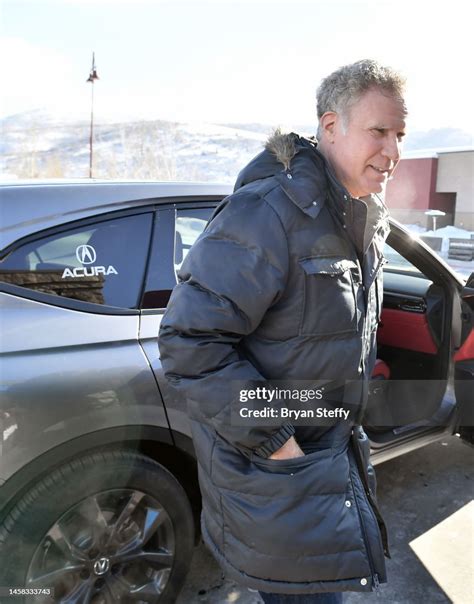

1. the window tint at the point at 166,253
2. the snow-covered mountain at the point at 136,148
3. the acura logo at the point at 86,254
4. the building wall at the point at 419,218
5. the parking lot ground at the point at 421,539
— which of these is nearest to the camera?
the acura logo at the point at 86,254

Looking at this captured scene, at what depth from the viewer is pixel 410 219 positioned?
87.4 ft

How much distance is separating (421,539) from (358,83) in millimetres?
2291

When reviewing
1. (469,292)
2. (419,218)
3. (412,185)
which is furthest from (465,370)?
(412,185)

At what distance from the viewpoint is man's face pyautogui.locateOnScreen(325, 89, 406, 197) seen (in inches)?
52.7

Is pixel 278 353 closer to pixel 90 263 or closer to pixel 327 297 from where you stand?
pixel 327 297

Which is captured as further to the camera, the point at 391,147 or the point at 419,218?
the point at 419,218

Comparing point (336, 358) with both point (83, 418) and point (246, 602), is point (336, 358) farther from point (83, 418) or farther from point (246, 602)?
point (246, 602)

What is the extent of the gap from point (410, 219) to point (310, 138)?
26.9m

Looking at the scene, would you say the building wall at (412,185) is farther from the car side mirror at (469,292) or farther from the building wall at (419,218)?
the car side mirror at (469,292)

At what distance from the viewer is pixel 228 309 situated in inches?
47.4

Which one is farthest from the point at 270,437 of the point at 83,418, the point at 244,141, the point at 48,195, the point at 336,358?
the point at 244,141

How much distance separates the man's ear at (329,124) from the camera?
4.53ft

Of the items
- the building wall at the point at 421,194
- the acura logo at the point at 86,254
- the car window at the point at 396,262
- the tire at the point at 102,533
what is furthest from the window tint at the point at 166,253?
the building wall at the point at 421,194

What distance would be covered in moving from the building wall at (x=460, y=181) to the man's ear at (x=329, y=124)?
26082 mm
